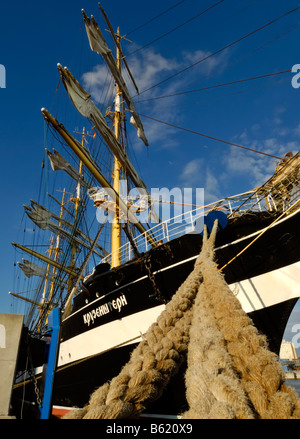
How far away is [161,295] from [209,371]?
457 cm

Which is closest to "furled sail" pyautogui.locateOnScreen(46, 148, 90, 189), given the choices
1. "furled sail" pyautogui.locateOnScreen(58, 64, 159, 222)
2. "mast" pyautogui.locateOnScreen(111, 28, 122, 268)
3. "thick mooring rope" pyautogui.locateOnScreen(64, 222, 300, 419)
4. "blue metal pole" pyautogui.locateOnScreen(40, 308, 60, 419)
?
"mast" pyautogui.locateOnScreen(111, 28, 122, 268)

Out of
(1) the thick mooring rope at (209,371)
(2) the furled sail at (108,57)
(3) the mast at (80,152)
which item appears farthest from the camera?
(2) the furled sail at (108,57)

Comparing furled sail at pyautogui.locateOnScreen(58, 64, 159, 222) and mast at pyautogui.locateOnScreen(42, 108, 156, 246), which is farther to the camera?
furled sail at pyautogui.locateOnScreen(58, 64, 159, 222)

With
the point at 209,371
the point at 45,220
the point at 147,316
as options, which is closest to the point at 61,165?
the point at 45,220

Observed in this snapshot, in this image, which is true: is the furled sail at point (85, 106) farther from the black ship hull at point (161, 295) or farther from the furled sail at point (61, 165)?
the black ship hull at point (161, 295)

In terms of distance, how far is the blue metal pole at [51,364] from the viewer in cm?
510

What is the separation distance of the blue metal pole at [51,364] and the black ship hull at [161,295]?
1422 millimetres

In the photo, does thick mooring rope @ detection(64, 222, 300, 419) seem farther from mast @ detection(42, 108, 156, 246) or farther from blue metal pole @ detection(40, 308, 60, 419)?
mast @ detection(42, 108, 156, 246)

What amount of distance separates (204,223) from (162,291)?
2.08m

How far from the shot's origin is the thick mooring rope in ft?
4.22

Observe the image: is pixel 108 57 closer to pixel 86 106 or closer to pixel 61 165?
pixel 86 106

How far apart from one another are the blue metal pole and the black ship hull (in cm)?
142

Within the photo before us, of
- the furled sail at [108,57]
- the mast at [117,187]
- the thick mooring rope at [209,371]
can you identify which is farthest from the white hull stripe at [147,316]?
the furled sail at [108,57]

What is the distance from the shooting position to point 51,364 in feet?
17.7
